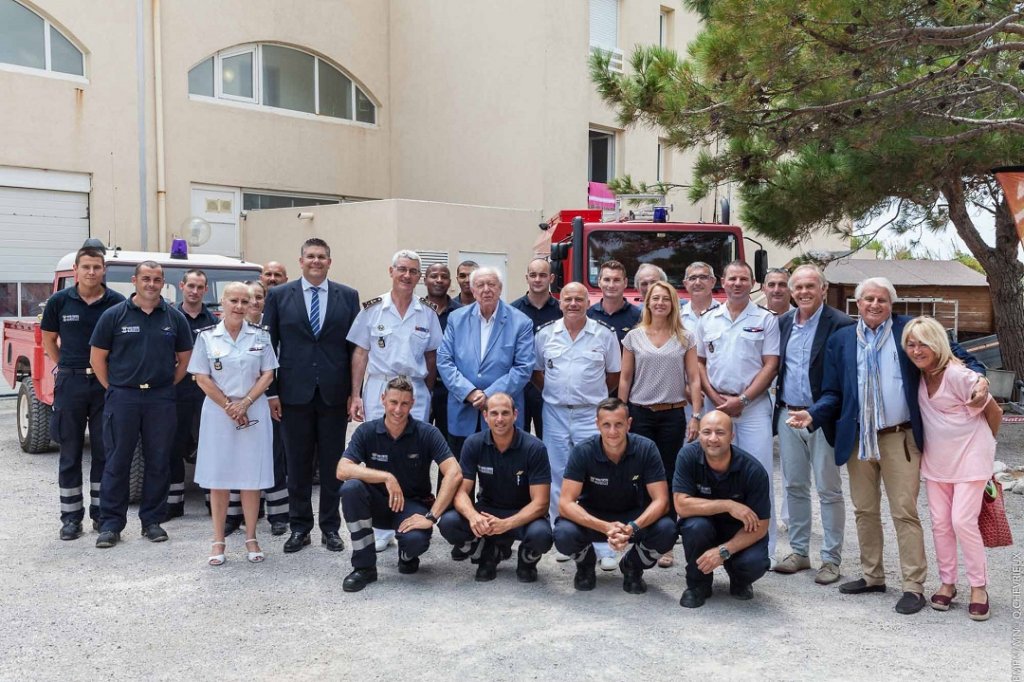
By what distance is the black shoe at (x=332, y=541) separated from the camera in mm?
5973

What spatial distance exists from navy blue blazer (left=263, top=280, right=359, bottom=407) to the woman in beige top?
180cm

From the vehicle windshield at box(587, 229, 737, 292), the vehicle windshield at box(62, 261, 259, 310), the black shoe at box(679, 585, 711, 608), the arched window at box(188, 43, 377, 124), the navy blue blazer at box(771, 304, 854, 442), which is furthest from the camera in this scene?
the arched window at box(188, 43, 377, 124)

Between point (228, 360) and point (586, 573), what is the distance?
249cm

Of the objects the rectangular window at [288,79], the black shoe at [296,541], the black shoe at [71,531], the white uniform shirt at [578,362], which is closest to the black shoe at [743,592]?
the white uniform shirt at [578,362]

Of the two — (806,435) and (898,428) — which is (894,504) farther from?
(806,435)

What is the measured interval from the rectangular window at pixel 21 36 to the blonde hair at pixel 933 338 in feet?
46.6

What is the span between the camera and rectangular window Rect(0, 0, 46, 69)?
14.4 m

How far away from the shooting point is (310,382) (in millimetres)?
6027

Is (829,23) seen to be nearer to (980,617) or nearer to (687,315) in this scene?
(687,315)

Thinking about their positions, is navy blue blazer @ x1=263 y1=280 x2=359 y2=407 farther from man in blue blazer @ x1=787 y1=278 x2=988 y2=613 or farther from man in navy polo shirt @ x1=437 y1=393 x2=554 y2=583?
man in blue blazer @ x1=787 y1=278 x2=988 y2=613

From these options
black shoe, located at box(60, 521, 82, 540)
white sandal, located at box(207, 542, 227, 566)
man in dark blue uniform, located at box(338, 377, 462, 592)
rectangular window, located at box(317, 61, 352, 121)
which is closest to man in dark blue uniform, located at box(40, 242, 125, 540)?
black shoe, located at box(60, 521, 82, 540)

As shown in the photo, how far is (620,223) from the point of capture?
31.8 feet

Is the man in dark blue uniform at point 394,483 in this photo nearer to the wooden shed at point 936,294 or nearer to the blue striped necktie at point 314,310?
the blue striped necktie at point 314,310

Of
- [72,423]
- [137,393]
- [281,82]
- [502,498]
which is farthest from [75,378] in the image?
[281,82]
